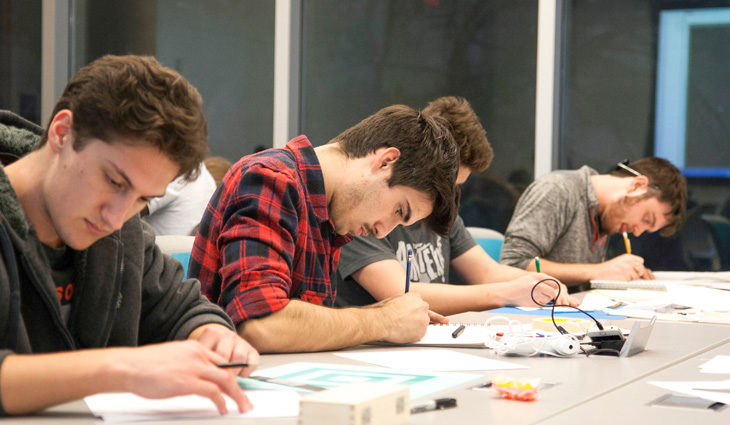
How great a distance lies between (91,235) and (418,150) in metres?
0.83

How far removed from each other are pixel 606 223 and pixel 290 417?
109 inches

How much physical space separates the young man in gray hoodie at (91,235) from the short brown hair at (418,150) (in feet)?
2.06

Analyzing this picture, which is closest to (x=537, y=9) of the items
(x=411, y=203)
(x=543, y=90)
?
(x=543, y=90)

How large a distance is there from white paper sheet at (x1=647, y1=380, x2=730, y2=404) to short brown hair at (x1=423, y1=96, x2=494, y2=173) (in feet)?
4.55

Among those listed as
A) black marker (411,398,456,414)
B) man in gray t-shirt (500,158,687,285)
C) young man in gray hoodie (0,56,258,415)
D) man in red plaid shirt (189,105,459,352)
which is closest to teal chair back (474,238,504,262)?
man in gray t-shirt (500,158,687,285)

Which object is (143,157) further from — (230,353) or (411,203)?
(411,203)

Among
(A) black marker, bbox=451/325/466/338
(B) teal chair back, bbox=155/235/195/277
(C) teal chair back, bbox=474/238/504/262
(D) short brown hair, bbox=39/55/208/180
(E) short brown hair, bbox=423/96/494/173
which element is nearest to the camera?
(D) short brown hair, bbox=39/55/208/180

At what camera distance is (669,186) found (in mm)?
3428

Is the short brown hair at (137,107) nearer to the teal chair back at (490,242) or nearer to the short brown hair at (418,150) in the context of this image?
the short brown hair at (418,150)

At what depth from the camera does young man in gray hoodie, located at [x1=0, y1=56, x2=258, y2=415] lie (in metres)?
1.01

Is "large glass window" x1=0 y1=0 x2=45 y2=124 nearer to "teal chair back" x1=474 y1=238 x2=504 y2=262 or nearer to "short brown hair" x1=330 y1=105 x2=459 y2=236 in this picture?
"teal chair back" x1=474 y1=238 x2=504 y2=262

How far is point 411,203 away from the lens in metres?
1.87

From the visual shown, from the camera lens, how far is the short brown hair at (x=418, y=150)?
1850mm

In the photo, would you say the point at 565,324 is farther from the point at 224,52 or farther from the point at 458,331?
the point at 224,52
